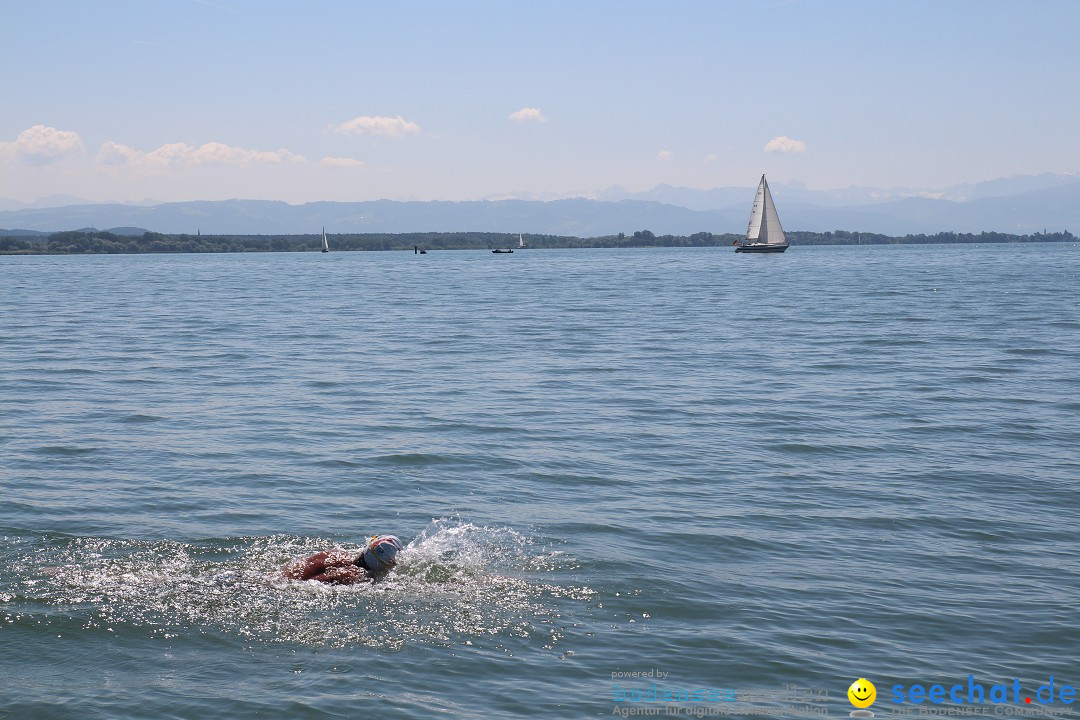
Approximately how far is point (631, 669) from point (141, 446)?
13.8 meters

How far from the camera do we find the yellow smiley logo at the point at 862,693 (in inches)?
378

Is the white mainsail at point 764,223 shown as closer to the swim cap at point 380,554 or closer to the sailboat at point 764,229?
the sailboat at point 764,229

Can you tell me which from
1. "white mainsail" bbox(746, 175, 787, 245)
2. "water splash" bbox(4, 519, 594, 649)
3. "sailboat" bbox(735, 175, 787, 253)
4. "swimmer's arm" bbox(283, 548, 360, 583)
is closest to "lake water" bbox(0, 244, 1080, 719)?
"water splash" bbox(4, 519, 594, 649)

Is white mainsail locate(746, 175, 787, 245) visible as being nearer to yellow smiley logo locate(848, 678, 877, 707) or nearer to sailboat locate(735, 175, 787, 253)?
sailboat locate(735, 175, 787, 253)

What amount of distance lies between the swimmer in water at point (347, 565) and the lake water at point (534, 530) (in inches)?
10.5

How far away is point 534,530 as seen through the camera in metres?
15.2

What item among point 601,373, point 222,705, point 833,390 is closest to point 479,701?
point 222,705

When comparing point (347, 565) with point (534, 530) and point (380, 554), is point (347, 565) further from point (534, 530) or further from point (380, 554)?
point (534, 530)

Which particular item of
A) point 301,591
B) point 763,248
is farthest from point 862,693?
point 763,248

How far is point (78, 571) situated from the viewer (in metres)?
13.3

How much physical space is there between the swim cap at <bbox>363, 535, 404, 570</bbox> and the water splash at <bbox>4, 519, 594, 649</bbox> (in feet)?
0.70

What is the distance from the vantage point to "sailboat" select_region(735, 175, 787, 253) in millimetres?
142250

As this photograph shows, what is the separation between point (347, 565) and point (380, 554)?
17.3 inches

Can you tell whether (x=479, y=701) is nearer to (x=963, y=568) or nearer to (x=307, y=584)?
(x=307, y=584)
